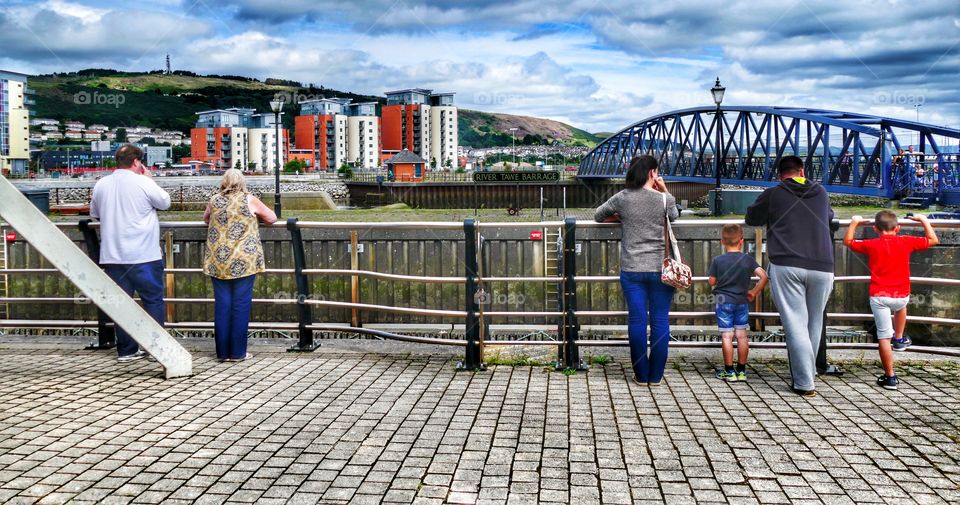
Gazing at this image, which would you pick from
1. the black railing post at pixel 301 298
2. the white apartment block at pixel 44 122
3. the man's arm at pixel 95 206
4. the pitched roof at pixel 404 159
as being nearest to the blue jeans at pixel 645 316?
the black railing post at pixel 301 298

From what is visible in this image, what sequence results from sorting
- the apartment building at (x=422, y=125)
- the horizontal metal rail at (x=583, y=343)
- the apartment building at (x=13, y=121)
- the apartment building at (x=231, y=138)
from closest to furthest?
the horizontal metal rail at (x=583, y=343)
the apartment building at (x=13, y=121)
the apartment building at (x=231, y=138)
the apartment building at (x=422, y=125)

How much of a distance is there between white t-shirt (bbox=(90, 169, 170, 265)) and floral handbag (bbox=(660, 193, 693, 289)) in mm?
4432

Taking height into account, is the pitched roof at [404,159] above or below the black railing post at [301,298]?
above

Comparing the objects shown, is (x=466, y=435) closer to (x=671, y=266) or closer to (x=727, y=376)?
(x=671, y=266)

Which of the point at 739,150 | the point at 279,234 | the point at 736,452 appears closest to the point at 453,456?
the point at 736,452

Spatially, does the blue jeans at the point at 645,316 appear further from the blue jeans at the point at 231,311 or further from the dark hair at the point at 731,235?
the blue jeans at the point at 231,311

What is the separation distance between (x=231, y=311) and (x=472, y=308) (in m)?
2.22

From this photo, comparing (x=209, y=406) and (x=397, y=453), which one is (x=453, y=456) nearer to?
(x=397, y=453)

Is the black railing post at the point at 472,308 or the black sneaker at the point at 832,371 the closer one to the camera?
the black sneaker at the point at 832,371

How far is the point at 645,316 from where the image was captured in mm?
6773

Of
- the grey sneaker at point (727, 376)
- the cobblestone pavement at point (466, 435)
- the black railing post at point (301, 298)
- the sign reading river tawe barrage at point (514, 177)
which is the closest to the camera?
the cobblestone pavement at point (466, 435)

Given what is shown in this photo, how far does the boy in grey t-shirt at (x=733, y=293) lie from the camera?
675cm

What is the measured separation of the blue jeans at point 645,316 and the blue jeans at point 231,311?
3.40 m

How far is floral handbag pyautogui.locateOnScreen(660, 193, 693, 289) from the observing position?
644cm
